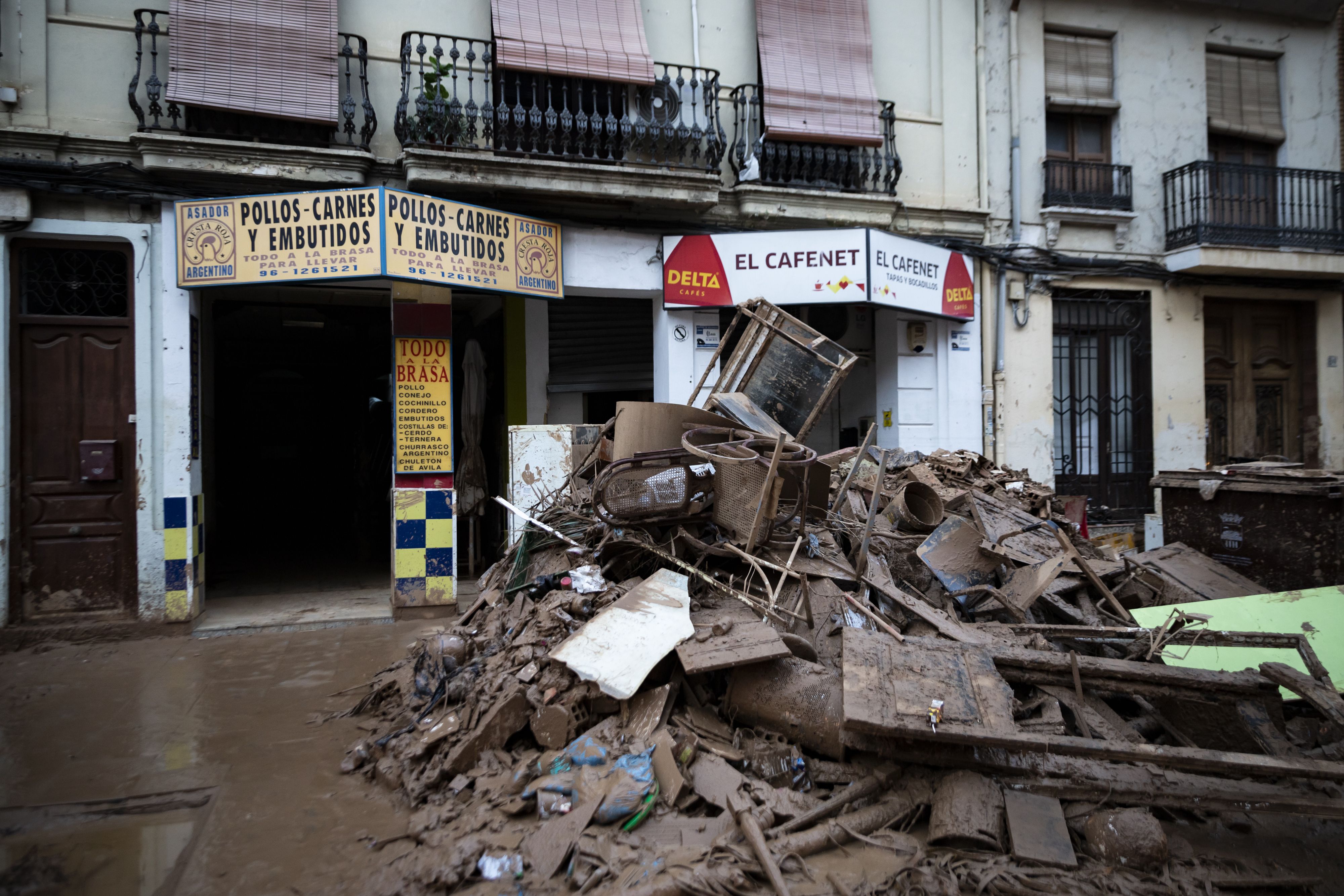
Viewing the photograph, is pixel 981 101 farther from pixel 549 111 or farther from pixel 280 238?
pixel 280 238

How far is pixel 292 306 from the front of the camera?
9.99 metres

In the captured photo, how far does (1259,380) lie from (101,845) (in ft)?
45.3

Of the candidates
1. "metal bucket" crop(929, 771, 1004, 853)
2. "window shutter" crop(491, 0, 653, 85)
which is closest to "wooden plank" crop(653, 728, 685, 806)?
"metal bucket" crop(929, 771, 1004, 853)

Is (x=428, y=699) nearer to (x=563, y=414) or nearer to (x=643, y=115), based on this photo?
(x=563, y=414)

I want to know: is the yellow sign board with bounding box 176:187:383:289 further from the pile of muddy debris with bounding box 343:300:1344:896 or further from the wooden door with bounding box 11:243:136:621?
the pile of muddy debris with bounding box 343:300:1344:896

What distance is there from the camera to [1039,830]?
9.83 ft

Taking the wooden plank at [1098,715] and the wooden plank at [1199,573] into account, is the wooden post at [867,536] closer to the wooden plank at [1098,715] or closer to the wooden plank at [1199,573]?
the wooden plank at [1098,715]

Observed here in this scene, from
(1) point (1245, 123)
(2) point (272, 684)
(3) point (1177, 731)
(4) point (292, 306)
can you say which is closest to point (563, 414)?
(4) point (292, 306)

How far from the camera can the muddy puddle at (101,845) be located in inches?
119

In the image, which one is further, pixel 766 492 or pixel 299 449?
pixel 299 449

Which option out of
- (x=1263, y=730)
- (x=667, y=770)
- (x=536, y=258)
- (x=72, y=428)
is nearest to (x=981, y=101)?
(x=536, y=258)

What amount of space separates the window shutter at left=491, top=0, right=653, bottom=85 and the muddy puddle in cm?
681

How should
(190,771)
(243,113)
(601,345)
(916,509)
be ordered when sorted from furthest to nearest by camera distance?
(601,345) → (243,113) → (916,509) → (190,771)

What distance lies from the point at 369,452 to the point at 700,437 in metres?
7.41
